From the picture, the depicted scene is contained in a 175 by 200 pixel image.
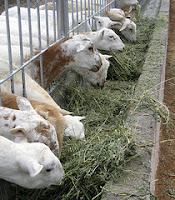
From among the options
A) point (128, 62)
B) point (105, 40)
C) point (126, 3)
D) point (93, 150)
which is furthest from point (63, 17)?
point (126, 3)

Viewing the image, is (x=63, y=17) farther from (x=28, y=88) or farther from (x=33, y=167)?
(x=33, y=167)

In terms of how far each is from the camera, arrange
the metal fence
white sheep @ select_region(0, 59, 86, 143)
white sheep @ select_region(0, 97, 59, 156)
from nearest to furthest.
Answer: white sheep @ select_region(0, 97, 59, 156), the metal fence, white sheep @ select_region(0, 59, 86, 143)

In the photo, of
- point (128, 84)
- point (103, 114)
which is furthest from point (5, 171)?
point (128, 84)

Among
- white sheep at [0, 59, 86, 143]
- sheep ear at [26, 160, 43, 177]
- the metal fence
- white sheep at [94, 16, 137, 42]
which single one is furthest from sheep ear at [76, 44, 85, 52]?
white sheep at [94, 16, 137, 42]

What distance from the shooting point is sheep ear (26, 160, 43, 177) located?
250 centimetres

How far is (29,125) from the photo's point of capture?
302cm

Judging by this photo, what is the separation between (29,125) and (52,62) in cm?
211


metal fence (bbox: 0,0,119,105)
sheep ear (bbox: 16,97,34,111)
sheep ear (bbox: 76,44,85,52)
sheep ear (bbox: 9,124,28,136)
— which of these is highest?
metal fence (bbox: 0,0,119,105)

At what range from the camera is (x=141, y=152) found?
343 cm

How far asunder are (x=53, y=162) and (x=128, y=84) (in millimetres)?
3682


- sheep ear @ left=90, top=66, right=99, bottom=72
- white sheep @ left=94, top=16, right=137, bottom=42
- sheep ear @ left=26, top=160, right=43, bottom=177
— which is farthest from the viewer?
white sheep @ left=94, top=16, right=137, bottom=42

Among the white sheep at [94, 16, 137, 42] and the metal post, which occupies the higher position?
the metal post

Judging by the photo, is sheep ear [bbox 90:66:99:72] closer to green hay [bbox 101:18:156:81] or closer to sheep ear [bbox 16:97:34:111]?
green hay [bbox 101:18:156:81]

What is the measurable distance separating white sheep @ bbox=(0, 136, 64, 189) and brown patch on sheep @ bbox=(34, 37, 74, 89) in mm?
2074
